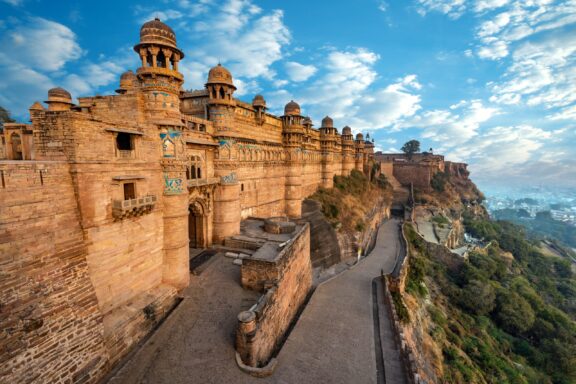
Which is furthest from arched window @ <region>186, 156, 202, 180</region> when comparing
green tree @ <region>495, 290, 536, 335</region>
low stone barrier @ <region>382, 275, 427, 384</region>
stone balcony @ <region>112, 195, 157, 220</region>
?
green tree @ <region>495, 290, 536, 335</region>

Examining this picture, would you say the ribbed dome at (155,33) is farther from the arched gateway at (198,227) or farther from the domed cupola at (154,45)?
the arched gateway at (198,227)

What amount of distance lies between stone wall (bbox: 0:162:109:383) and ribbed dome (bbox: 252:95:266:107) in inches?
644

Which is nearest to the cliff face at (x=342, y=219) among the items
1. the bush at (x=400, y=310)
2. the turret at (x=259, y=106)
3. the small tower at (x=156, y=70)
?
the bush at (x=400, y=310)

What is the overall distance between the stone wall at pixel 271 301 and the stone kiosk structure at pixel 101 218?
11.6ft

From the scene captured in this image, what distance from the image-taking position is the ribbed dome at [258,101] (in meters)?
22.0

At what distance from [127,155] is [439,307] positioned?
28.2 meters

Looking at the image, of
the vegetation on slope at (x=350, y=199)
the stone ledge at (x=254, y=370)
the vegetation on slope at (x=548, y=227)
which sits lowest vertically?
the vegetation on slope at (x=548, y=227)

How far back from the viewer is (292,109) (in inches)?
1032

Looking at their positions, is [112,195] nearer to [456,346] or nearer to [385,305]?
[385,305]

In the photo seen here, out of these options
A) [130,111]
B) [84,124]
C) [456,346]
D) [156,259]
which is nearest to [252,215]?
[156,259]

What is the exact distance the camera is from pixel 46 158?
308 inches

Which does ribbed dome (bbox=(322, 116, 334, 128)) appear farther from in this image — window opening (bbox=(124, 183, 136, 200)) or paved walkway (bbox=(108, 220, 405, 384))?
window opening (bbox=(124, 183, 136, 200))

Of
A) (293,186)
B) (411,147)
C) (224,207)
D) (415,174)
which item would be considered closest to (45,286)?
(224,207)

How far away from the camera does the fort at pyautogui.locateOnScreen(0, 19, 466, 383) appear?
21.2 feet
